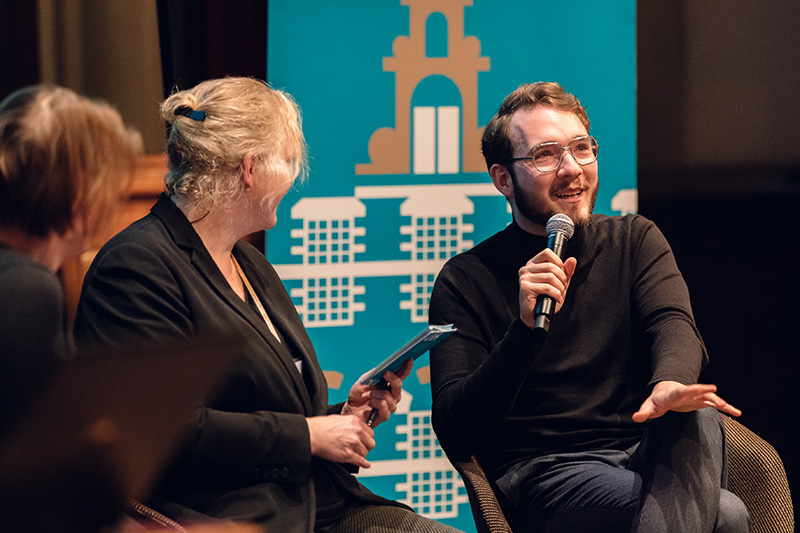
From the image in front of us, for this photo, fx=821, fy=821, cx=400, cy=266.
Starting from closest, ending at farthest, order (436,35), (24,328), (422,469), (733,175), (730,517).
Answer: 1. (24,328)
2. (730,517)
3. (436,35)
4. (422,469)
5. (733,175)

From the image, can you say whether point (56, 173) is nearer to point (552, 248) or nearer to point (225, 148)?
point (225, 148)

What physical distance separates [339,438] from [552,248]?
67 centimetres

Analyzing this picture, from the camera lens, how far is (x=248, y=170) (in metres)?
1.93

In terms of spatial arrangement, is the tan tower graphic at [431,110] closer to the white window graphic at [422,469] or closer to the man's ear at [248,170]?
the white window graphic at [422,469]

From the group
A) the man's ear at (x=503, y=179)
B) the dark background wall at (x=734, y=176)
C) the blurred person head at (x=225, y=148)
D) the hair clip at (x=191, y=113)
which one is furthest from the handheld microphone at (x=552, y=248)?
the dark background wall at (x=734, y=176)

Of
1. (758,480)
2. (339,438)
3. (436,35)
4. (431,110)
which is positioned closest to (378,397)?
(339,438)

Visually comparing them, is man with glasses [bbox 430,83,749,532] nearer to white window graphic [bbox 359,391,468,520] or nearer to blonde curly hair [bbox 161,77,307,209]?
blonde curly hair [bbox 161,77,307,209]

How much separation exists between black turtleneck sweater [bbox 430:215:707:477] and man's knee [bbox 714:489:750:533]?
313 mm

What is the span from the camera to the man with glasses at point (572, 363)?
6.11 ft

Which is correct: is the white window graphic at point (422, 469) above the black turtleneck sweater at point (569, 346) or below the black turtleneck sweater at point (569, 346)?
below

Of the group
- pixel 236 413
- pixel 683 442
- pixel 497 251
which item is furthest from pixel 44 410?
pixel 497 251

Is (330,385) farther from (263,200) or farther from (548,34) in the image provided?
(548,34)

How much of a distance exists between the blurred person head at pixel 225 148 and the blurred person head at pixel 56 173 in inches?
26.6

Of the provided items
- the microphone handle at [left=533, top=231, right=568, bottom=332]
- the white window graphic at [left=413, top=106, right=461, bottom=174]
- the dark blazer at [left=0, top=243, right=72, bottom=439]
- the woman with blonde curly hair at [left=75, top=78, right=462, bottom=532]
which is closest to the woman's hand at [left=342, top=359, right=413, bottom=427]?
the woman with blonde curly hair at [left=75, top=78, right=462, bottom=532]
